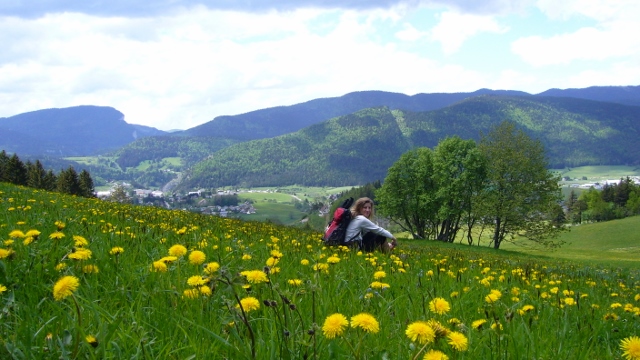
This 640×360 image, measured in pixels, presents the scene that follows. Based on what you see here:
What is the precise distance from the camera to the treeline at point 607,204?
339 feet

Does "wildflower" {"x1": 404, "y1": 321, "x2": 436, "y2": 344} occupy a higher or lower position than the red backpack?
higher

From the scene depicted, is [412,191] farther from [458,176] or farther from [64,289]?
[64,289]

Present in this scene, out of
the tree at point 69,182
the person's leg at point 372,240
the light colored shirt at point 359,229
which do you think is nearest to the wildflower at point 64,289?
the light colored shirt at point 359,229

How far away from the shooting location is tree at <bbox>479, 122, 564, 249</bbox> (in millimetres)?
41219

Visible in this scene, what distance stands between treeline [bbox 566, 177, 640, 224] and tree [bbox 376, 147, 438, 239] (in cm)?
7176

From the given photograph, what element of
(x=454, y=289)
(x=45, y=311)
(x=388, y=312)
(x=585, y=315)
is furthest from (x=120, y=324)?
(x=585, y=315)

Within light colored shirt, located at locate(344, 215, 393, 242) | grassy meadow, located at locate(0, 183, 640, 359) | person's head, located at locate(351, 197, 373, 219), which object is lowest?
light colored shirt, located at locate(344, 215, 393, 242)

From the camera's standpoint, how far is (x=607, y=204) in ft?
349

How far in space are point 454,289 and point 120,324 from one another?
3281mm

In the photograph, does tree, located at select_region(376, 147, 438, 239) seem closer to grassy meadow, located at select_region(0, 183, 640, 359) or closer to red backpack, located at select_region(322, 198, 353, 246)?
red backpack, located at select_region(322, 198, 353, 246)

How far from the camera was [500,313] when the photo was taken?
356cm

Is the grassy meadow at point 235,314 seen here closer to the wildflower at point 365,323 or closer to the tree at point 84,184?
the wildflower at point 365,323

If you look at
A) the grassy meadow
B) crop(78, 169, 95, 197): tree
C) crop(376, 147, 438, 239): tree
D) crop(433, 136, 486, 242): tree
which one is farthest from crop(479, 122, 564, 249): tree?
crop(78, 169, 95, 197): tree

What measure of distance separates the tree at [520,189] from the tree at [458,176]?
6.75 feet
